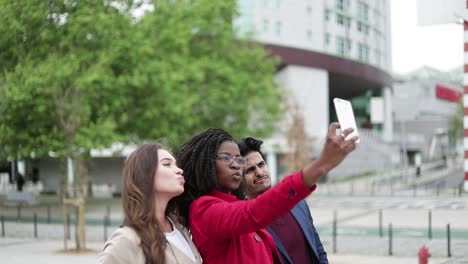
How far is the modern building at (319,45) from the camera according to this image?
6091 centimetres

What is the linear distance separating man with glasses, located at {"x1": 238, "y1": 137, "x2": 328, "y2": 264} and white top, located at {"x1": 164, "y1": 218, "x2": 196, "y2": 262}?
2.90 ft

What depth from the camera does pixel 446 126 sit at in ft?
292

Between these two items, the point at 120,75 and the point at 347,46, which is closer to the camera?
the point at 120,75

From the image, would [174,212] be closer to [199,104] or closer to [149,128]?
[149,128]

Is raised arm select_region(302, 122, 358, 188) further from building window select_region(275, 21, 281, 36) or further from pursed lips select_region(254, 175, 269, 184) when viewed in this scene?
building window select_region(275, 21, 281, 36)

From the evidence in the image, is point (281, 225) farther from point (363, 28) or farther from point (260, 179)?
point (363, 28)

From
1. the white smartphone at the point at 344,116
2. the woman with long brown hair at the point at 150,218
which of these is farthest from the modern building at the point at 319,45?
the white smartphone at the point at 344,116

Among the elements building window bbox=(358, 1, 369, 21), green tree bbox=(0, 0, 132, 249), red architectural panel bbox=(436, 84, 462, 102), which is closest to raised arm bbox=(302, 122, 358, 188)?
green tree bbox=(0, 0, 132, 249)

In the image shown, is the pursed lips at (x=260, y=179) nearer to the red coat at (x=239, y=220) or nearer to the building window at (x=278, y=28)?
the red coat at (x=239, y=220)

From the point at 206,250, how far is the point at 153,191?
39 centimetres

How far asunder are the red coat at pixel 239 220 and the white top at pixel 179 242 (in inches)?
2.2

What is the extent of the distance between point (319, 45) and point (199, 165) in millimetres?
62661

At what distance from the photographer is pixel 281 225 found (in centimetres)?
432

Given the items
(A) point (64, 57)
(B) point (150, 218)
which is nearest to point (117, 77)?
(A) point (64, 57)
